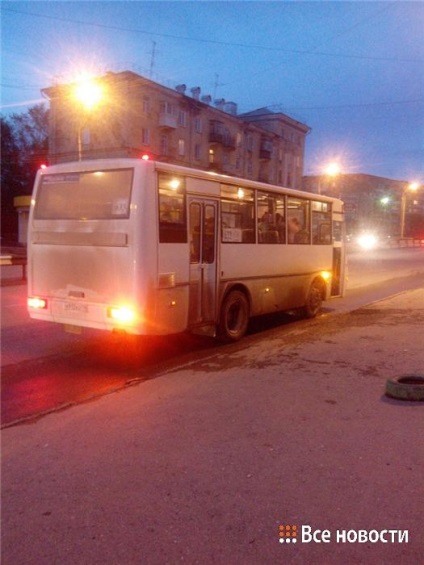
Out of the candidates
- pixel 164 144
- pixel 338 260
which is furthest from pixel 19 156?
pixel 338 260

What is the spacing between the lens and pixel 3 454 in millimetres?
4668

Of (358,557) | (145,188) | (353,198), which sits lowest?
(358,557)

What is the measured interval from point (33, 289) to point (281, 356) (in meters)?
3.90

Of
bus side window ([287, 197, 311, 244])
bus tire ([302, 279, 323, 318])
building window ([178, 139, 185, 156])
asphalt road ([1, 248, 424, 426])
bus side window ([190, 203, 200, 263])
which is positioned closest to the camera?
asphalt road ([1, 248, 424, 426])

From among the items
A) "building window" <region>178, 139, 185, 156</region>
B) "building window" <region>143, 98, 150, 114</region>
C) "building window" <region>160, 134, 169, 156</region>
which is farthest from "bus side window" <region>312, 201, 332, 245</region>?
"building window" <region>178, 139, 185, 156</region>

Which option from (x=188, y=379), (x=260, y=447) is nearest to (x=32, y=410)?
(x=188, y=379)

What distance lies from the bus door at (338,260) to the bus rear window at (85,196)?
7.15 metres

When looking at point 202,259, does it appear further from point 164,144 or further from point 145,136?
point 164,144

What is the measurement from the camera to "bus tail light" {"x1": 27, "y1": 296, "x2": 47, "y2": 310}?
8.37m

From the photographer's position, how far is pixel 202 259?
877 centimetres

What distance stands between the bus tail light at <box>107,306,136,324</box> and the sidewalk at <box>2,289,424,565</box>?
0.91 meters

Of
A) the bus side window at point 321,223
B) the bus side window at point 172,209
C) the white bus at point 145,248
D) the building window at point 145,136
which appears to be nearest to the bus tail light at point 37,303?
the white bus at point 145,248

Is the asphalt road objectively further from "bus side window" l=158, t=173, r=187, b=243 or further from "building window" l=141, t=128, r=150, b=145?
"building window" l=141, t=128, r=150, b=145

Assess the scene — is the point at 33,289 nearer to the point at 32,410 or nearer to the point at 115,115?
the point at 32,410
